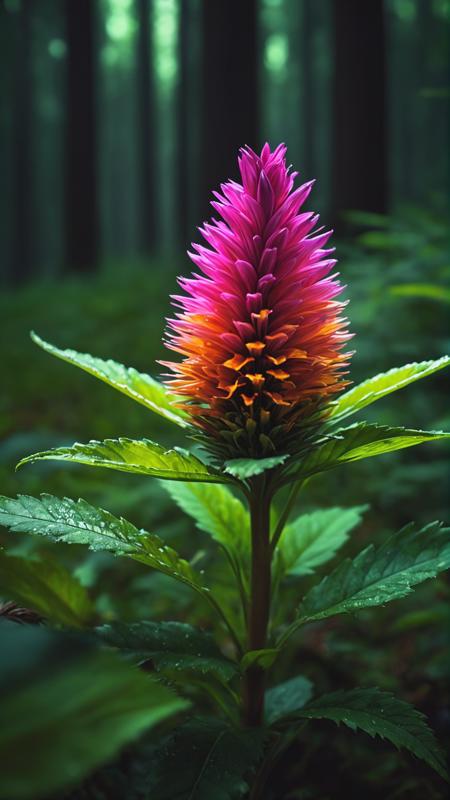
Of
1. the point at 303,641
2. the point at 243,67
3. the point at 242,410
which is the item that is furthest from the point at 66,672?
the point at 243,67

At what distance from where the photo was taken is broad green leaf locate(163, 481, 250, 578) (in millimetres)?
1514

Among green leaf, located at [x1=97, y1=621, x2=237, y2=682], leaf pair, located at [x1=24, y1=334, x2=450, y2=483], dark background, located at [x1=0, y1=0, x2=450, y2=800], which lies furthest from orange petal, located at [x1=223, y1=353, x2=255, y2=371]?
dark background, located at [x1=0, y1=0, x2=450, y2=800]

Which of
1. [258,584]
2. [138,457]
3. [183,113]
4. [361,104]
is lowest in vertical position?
[258,584]

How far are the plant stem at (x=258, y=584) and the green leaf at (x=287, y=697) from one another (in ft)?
0.63

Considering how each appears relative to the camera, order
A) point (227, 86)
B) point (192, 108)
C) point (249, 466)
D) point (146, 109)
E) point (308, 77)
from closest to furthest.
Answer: point (249, 466)
point (227, 86)
point (192, 108)
point (146, 109)
point (308, 77)

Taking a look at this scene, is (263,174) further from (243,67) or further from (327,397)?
(243,67)

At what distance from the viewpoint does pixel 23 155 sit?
21.6 metres

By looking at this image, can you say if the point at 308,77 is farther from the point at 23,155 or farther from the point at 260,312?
the point at 260,312

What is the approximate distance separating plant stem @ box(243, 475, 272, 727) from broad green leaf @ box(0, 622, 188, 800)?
0.66m

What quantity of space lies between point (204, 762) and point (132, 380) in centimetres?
79

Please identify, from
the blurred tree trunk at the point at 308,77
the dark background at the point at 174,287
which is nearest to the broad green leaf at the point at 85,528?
the dark background at the point at 174,287

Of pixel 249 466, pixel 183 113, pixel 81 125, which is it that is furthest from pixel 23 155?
pixel 249 466

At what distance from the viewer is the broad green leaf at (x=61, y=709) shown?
561 millimetres

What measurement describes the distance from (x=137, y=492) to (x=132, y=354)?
4231 mm
